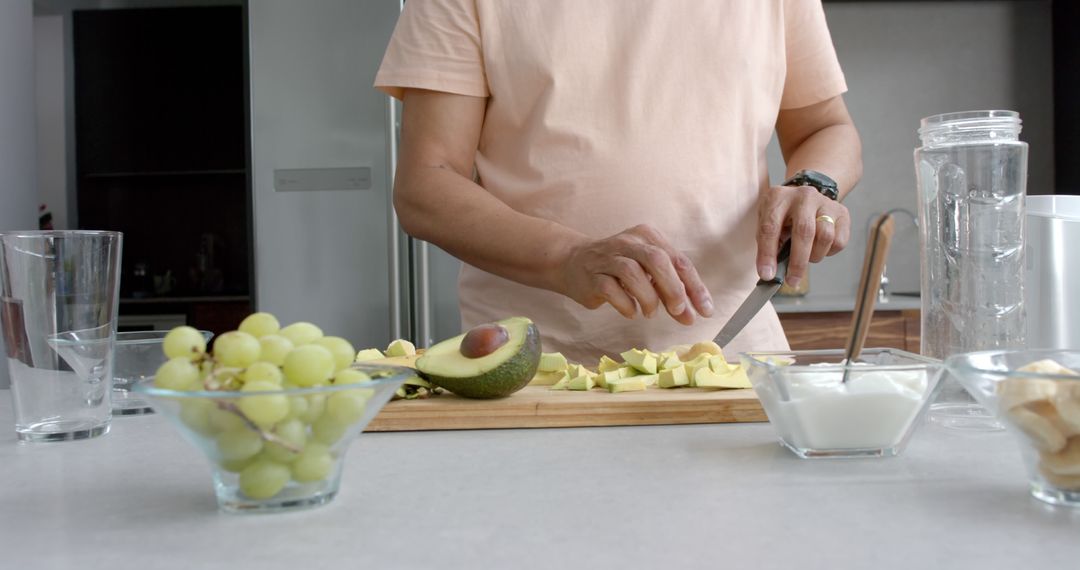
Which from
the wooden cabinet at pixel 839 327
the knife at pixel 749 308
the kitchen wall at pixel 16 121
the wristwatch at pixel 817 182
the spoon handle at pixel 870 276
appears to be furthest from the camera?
the kitchen wall at pixel 16 121

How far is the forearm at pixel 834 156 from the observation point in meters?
1.44

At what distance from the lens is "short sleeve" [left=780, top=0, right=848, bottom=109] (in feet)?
4.84

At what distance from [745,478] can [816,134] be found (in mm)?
1012

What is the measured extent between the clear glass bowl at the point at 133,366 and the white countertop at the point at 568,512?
19 cm

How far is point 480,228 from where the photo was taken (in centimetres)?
130

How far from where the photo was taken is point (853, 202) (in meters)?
3.58

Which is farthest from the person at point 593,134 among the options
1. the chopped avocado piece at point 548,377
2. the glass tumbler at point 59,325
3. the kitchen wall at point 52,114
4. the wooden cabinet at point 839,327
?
the kitchen wall at point 52,114

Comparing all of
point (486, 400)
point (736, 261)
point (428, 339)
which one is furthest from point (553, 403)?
point (428, 339)

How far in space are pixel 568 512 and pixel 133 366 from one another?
63 centimetres

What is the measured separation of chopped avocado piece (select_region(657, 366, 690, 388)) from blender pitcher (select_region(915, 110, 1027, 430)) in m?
0.24

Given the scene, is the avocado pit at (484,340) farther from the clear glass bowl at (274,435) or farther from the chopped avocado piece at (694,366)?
the clear glass bowl at (274,435)

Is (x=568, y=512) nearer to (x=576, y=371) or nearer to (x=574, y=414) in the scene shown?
(x=574, y=414)

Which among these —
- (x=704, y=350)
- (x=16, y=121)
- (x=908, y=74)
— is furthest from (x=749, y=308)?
(x=16, y=121)

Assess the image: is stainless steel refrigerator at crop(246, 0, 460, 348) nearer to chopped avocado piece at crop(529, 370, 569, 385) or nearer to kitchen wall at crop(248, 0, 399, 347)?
kitchen wall at crop(248, 0, 399, 347)
